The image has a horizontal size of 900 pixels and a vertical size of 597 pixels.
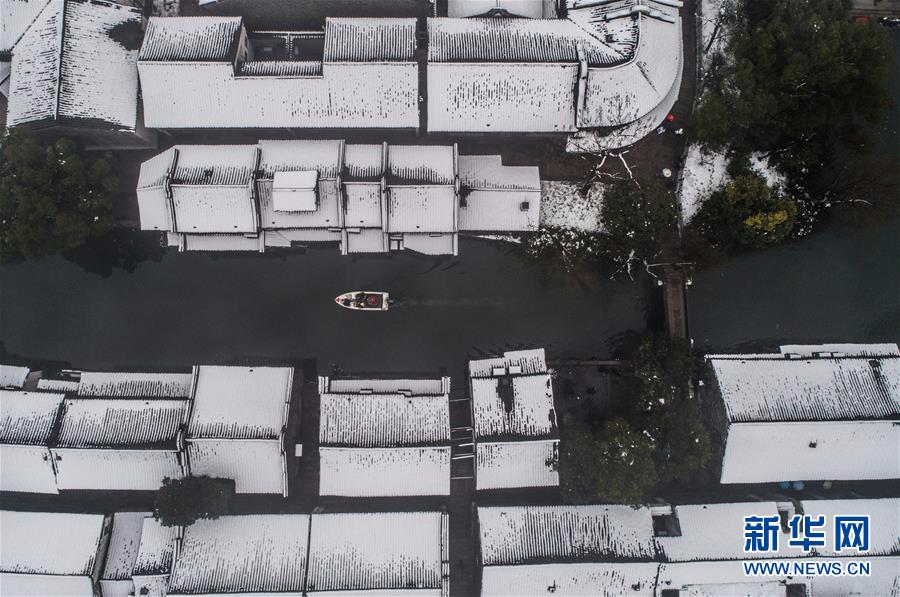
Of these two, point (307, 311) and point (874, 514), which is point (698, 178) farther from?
Result: point (307, 311)

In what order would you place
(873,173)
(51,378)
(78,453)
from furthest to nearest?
1. (51,378)
2. (873,173)
3. (78,453)

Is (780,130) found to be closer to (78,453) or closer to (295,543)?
(295,543)

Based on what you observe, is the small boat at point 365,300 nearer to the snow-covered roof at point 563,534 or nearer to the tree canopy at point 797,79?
the snow-covered roof at point 563,534

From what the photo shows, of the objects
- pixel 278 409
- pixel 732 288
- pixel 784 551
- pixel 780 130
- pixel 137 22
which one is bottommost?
pixel 784 551

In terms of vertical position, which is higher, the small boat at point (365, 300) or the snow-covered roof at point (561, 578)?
the small boat at point (365, 300)

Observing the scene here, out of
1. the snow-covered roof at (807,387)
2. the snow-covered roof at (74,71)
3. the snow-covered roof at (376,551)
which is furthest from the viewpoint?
the snow-covered roof at (807,387)

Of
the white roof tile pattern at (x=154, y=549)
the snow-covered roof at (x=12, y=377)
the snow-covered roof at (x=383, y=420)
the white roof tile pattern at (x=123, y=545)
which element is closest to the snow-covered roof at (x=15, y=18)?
the snow-covered roof at (x=12, y=377)

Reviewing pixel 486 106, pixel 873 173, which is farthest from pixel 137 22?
pixel 873 173

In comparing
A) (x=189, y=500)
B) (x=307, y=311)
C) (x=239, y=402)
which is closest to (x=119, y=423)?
(x=189, y=500)
